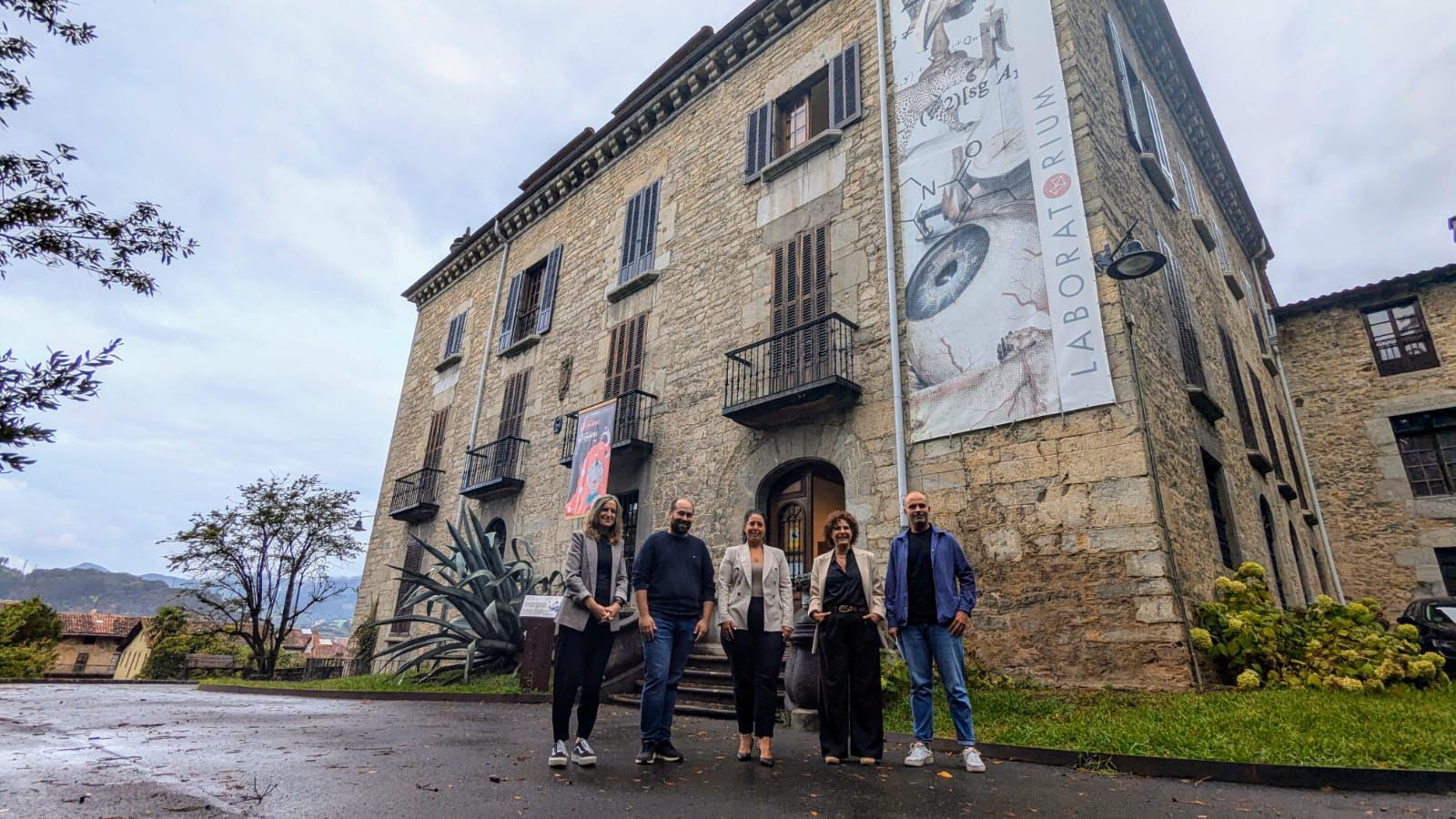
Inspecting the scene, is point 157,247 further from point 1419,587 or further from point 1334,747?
point 1419,587

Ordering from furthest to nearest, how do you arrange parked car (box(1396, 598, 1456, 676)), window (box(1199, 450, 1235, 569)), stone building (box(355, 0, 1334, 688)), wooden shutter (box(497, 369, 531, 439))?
wooden shutter (box(497, 369, 531, 439)), parked car (box(1396, 598, 1456, 676)), window (box(1199, 450, 1235, 569)), stone building (box(355, 0, 1334, 688))

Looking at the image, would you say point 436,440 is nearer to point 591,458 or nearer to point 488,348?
point 488,348

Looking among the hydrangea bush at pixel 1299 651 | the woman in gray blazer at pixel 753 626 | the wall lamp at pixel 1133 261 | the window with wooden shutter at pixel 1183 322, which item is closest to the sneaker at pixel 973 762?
the woman in gray blazer at pixel 753 626

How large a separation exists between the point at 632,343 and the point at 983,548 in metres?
7.22

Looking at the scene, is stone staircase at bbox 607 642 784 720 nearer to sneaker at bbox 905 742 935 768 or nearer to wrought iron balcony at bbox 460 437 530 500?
sneaker at bbox 905 742 935 768

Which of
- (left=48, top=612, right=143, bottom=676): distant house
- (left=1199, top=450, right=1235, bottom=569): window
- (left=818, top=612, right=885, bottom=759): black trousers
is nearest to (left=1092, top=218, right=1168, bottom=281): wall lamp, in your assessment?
(left=1199, top=450, right=1235, bottom=569): window

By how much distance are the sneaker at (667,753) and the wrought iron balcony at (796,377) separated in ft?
16.3

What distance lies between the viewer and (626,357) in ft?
39.4

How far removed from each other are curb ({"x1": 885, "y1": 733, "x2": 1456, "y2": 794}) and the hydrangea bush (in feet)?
7.77

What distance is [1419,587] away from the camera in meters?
13.2

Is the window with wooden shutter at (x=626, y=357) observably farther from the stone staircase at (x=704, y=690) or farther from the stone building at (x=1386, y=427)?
the stone building at (x=1386, y=427)

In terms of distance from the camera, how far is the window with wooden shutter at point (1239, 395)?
10531mm

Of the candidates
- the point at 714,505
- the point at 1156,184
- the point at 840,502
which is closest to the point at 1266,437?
the point at 1156,184

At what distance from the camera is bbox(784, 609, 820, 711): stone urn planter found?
208 inches
